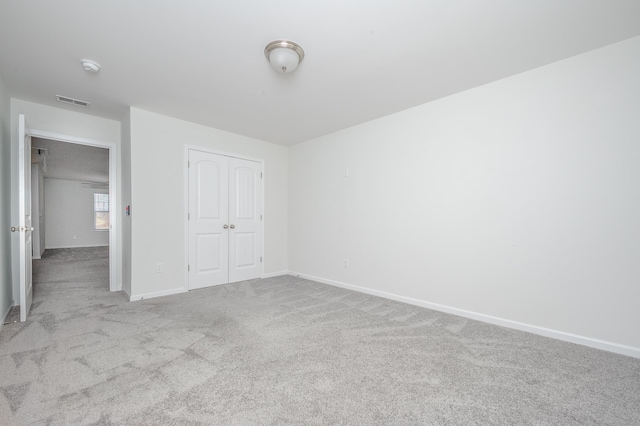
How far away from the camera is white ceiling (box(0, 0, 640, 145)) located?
1882 mm

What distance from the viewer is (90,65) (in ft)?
8.30

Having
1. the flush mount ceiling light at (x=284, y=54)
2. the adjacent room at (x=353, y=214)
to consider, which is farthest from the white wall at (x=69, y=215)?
the flush mount ceiling light at (x=284, y=54)

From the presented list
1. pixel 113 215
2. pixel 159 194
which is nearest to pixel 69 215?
pixel 113 215

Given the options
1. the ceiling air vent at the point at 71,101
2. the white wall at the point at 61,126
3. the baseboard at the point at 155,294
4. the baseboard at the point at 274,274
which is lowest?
the baseboard at the point at 274,274

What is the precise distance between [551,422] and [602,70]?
2.73m

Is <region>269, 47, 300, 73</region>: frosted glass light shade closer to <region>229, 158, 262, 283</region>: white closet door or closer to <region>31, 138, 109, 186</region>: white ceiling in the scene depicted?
<region>229, 158, 262, 283</region>: white closet door

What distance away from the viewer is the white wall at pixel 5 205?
9.39 ft

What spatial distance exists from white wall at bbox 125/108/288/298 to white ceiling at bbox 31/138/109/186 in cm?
236

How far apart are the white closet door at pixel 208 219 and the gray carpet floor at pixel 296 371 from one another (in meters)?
1.11

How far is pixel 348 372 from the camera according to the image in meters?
1.91

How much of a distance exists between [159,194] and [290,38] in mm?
2841

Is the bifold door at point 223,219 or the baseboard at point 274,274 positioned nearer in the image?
the bifold door at point 223,219

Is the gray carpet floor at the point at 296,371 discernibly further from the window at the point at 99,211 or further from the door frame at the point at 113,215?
the window at the point at 99,211

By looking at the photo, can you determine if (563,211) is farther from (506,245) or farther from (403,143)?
(403,143)
